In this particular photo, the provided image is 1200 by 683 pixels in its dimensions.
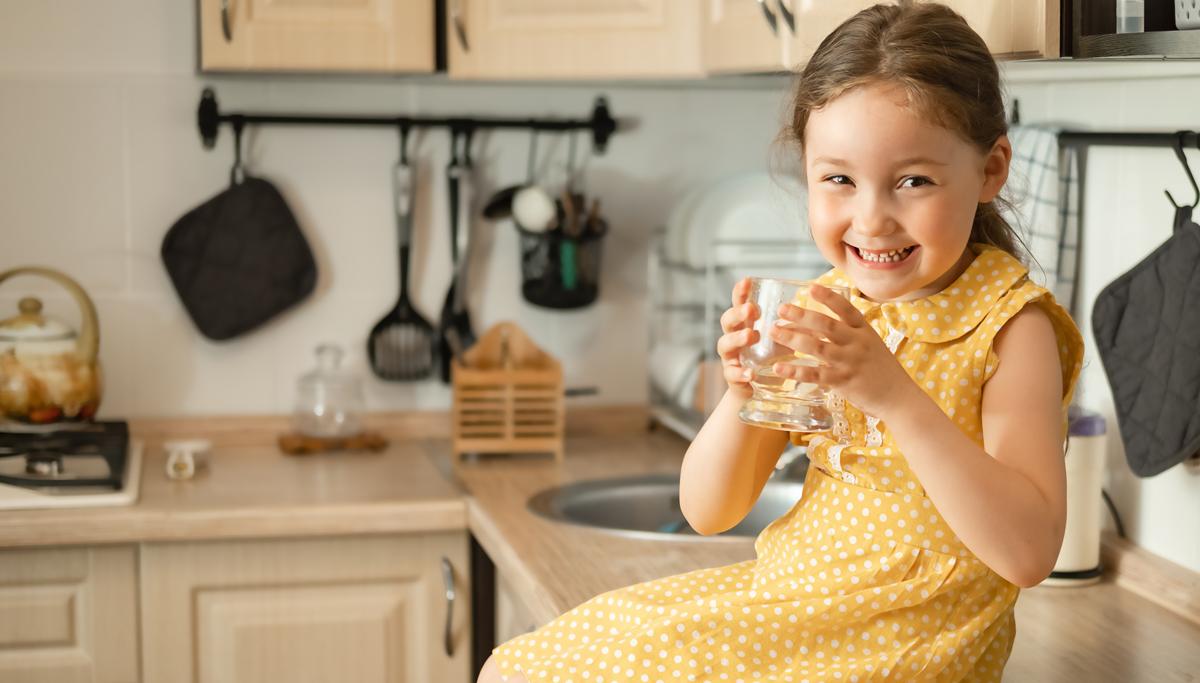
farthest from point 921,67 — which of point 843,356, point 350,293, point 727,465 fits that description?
point 350,293

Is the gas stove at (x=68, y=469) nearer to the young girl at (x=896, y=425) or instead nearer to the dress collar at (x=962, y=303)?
the young girl at (x=896, y=425)

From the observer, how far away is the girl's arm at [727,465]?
893mm

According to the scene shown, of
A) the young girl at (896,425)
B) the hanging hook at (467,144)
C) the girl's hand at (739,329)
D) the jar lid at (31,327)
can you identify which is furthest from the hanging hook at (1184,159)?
the jar lid at (31,327)

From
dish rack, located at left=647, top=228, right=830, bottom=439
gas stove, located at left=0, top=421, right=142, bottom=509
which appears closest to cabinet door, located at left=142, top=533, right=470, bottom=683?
gas stove, located at left=0, top=421, right=142, bottom=509

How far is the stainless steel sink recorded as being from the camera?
1.67m

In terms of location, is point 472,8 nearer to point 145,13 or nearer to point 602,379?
point 145,13

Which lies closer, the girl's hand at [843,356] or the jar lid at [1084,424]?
the girl's hand at [843,356]

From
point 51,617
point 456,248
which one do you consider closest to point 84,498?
point 51,617

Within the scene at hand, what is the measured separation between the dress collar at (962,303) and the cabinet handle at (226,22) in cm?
114

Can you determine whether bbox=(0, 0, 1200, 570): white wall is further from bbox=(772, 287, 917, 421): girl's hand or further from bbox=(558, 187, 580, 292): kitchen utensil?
bbox=(772, 287, 917, 421): girl's hand

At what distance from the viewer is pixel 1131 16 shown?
0.92m

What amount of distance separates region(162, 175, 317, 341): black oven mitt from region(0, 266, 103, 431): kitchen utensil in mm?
192

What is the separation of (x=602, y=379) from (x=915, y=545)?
132cm

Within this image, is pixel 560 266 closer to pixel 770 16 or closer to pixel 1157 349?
pixel 770 16
